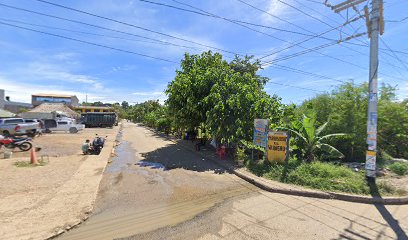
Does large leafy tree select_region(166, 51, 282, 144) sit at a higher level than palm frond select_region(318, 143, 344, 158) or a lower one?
higher

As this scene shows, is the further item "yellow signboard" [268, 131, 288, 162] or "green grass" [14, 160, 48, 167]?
"green grass" [14, 160, 48, 167]

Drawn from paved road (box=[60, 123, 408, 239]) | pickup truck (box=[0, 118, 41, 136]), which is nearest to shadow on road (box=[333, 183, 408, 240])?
paved road (box=[60, 123, 408, 239])

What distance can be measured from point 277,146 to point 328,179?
8.24 ft

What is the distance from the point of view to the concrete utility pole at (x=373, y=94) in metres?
7.80

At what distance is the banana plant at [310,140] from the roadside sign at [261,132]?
0.95 m

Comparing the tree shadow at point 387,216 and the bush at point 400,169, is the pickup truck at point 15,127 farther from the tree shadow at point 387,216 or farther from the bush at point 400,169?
the bush at point 400,169

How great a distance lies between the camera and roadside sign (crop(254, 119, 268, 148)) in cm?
1036

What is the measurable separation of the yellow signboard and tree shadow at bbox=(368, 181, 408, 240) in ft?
10.1

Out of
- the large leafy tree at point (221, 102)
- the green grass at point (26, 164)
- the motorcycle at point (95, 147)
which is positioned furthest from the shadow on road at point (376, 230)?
the motorcycle at point (95, 147)

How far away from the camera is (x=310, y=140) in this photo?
10148 millimetres

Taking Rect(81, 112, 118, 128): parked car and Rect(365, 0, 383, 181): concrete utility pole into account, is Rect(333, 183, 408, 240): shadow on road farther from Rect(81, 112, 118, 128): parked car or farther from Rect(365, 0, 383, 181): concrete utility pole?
Rect(81, 112, 118, 128): parked car

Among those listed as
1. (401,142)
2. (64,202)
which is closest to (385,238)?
(64,202)

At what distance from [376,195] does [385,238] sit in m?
2.66

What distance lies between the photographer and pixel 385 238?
4.52 m
